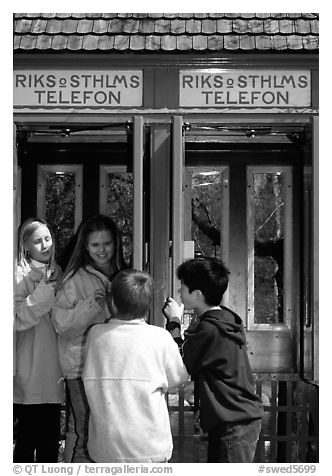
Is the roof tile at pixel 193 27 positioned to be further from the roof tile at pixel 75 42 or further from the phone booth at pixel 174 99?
the roof tile at pixel 75 42

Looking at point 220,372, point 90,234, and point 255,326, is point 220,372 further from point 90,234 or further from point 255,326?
point 255,326

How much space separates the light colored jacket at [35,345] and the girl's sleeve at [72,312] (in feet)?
0.26

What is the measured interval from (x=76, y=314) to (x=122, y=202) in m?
1.60

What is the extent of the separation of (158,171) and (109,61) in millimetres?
737

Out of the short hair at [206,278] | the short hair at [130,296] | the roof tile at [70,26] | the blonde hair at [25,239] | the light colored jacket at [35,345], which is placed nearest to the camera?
the short hair at [130,296]

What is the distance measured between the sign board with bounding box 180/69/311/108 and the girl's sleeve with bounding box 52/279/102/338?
1.34 m

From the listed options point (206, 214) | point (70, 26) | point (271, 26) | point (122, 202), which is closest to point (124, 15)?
point (70, 26)

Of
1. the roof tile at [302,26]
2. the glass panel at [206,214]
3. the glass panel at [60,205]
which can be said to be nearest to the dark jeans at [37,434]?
the glass panel at [60,205]

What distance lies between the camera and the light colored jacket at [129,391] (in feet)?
11.2

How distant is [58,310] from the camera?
438 cm

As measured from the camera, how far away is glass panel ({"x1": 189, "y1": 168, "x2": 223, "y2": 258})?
226 inches

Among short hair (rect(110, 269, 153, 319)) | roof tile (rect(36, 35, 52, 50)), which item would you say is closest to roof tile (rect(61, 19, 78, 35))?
roof tile (rect(36, 35, 52, 50))

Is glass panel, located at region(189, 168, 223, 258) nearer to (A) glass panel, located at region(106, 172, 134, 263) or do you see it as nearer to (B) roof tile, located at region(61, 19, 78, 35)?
(A) glass panel, located at region(106, 172, 134, 263)
